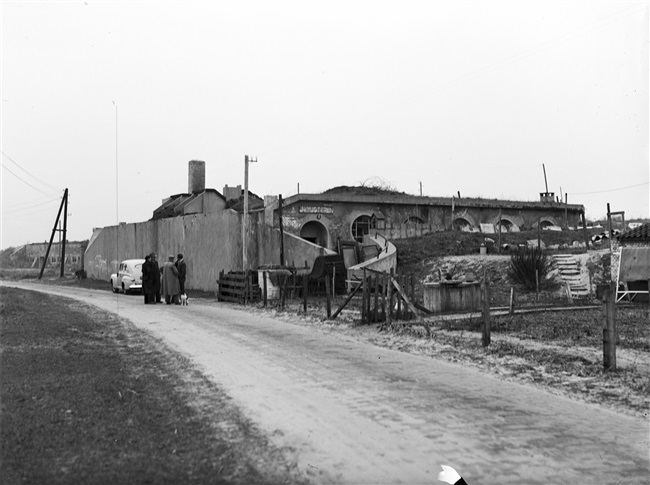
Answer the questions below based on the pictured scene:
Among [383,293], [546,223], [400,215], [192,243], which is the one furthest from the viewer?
[546,223]

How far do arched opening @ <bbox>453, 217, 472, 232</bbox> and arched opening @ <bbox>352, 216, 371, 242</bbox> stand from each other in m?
6.03

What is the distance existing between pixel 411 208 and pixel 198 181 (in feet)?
68.0

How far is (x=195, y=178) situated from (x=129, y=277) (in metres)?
23.1

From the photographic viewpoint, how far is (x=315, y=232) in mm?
32969

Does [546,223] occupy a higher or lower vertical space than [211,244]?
higher

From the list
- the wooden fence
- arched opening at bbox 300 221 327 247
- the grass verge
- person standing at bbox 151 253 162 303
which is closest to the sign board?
the wooden fence

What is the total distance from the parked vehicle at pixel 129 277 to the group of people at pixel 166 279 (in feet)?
22.5

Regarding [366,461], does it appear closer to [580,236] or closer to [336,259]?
[336,259]

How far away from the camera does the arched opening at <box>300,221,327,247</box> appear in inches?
1281

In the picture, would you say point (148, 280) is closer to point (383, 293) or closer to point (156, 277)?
point (156, 277)

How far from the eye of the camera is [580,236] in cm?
3597

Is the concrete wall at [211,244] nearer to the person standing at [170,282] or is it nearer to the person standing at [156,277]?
the person standing at [156,277]

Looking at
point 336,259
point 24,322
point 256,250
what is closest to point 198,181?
point 256,250

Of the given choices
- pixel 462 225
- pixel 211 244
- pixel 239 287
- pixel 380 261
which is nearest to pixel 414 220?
pixel 462 225
